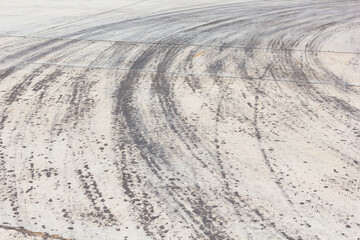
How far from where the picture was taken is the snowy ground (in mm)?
2529

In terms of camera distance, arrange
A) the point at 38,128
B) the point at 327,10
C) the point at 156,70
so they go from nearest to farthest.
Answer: the point at 38,128
the point at 156,70
the point at 327,10

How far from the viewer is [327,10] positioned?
31.6 ft

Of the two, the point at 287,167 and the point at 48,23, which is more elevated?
the point at 48,23

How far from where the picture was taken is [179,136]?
3555 millimetres

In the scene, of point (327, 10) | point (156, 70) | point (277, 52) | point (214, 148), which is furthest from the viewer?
point (327, 10)

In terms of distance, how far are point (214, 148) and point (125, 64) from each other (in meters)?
2.55

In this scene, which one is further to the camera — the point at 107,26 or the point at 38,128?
the point at 107,26

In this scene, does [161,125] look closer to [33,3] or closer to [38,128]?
[38,128]

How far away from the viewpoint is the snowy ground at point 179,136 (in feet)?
8.30

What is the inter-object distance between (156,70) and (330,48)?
9.27 feet

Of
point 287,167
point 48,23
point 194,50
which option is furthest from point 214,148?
point 48,23

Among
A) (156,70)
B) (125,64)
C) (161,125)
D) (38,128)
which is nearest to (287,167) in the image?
(161,125)

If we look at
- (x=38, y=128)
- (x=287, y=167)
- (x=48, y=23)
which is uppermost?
(x=48, y=23)

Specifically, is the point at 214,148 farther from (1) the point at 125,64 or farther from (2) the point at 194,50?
(2) the point at 194,50
